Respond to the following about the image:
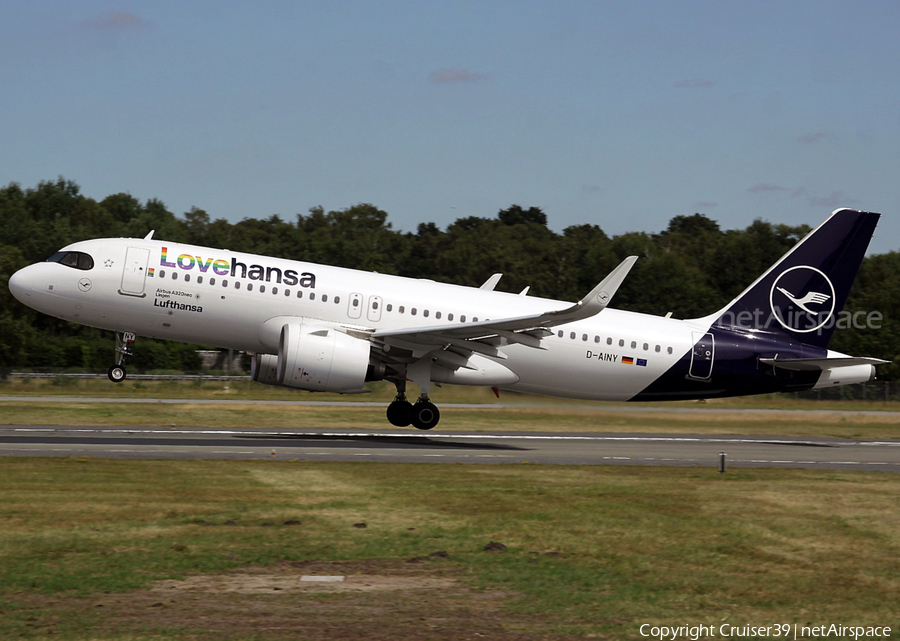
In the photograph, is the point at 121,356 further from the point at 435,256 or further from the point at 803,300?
the point at 435,256

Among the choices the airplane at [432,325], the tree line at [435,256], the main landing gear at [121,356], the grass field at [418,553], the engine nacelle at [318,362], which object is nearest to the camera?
the grass field at [418,553]

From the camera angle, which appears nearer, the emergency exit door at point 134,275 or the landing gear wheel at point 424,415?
the emergency exit door at point 134,275

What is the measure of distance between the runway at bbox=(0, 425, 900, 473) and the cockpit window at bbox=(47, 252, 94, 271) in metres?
4.48

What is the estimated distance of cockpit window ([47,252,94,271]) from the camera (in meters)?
27.3

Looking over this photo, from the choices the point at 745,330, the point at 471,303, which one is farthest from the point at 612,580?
the point at 745,330

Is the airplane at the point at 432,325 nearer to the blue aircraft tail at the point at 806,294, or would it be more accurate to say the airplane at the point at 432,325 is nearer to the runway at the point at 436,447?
the blue aircraft tail at the point at 806,294

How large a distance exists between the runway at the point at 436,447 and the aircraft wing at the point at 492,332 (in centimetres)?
265

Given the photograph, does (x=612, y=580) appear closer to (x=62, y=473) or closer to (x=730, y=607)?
(x=730, y=607)

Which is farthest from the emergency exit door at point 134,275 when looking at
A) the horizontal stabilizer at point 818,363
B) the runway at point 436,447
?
the horizontal stabilizer at point 818,363

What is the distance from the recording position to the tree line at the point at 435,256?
65312 mm

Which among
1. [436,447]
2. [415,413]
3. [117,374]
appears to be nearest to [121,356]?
[117,374]

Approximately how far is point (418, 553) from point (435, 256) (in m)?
99.4

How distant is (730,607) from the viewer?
1102 centimetres

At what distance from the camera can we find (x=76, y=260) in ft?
90.0
